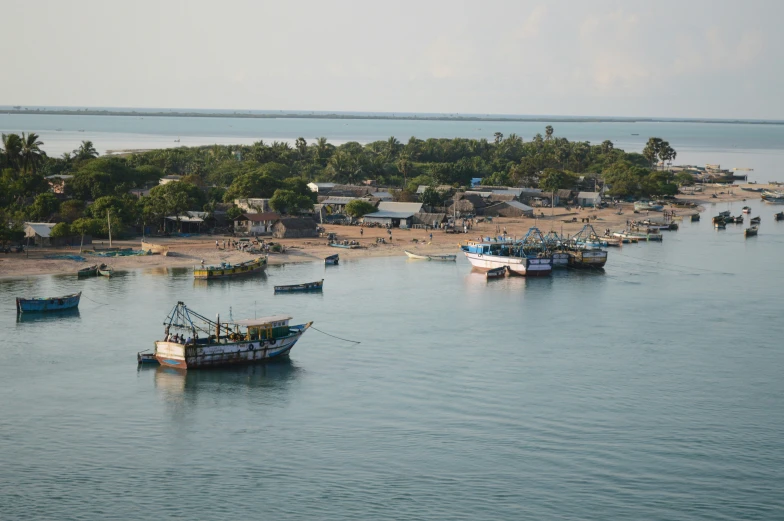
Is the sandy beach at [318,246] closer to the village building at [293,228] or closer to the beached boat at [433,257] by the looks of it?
the village building at [293,228]

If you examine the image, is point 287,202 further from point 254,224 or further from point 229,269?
point 229,269

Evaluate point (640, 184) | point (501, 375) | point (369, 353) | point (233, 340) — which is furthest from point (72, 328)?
point (640, 184)

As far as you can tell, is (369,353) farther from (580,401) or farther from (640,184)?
(640,184)

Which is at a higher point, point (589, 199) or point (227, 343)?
point (589, 199)

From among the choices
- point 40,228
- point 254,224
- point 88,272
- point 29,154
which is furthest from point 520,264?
point 29,154

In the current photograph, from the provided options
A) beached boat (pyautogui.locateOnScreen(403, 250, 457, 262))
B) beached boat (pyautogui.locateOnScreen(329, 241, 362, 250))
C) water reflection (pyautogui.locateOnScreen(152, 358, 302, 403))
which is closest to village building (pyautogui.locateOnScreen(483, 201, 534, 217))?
beached boat (pyautogui.locateOnScreen(329, 241, 362, 250))

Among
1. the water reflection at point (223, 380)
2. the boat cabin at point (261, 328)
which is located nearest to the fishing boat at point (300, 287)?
the boat cabin at point (261, 328)

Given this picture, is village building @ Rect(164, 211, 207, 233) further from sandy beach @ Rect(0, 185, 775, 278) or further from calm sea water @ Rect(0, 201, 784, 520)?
calm sea water @ Rect(0, 201, 784, 520)
